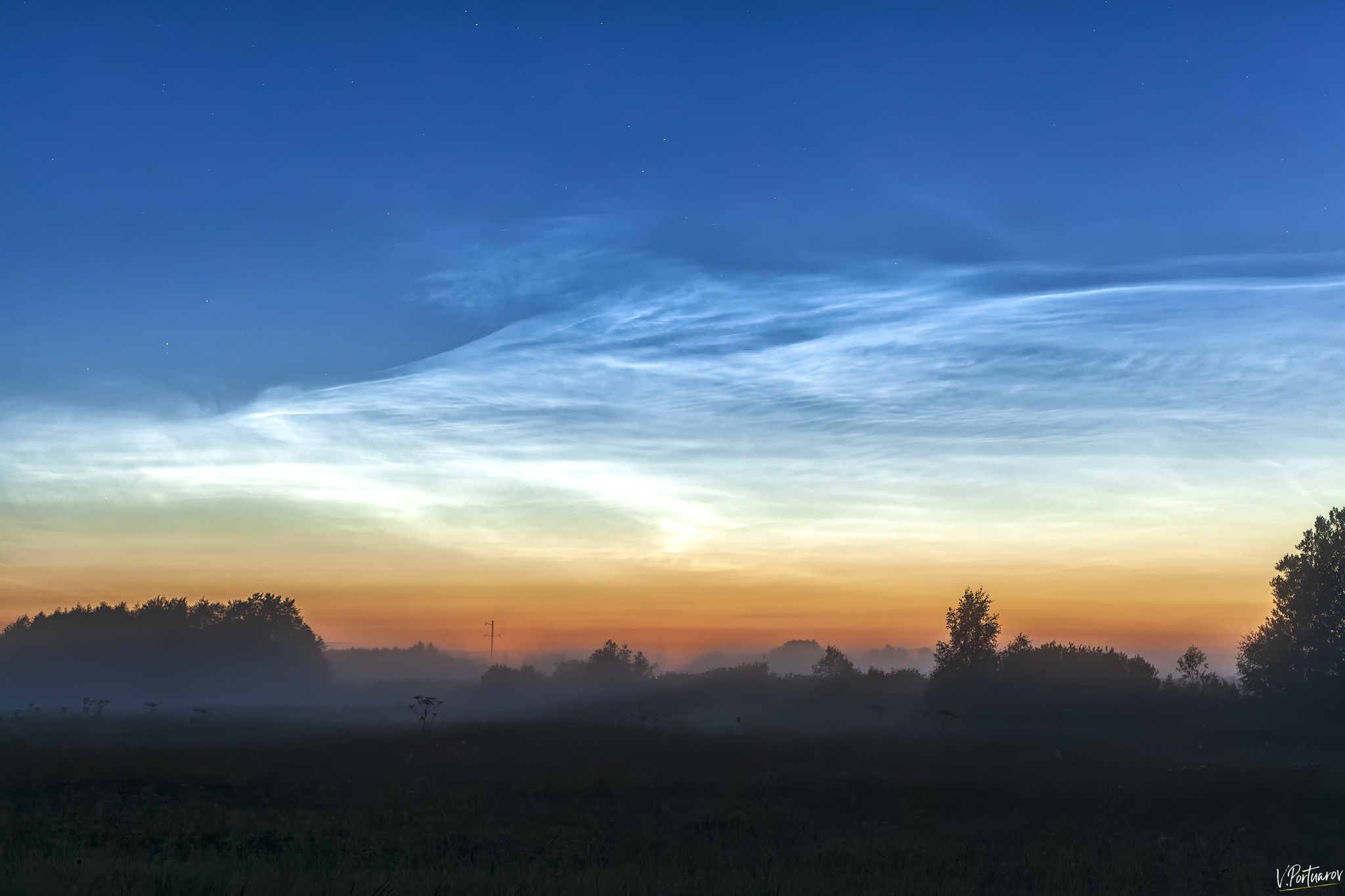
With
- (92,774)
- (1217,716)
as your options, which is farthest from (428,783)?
(1217,716)

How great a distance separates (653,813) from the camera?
24.3m

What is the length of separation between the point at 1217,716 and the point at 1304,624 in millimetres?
13908

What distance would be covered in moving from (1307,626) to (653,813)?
199 feet

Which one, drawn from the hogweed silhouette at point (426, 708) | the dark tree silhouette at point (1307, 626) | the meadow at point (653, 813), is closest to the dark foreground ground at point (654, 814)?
the meadow at point (653, 813)

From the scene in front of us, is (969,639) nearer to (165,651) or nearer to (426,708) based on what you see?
(426,708)

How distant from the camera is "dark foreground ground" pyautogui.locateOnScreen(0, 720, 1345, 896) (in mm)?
11070

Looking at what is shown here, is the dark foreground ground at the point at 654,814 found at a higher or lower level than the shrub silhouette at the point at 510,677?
higher

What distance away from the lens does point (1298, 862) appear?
1681 cm

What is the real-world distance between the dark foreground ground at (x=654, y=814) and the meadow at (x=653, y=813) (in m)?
0.12

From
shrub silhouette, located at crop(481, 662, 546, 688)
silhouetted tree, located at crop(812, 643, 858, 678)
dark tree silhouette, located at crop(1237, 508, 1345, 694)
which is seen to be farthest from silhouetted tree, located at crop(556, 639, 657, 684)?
dark tree silhouette, located at crop(1237, 508, 1345, 694)

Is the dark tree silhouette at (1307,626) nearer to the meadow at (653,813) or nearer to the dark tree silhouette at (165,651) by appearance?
the meadow at (653,813)

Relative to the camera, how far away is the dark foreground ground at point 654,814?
11.1 metres

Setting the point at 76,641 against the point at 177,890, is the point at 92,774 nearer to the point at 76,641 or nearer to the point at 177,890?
the point at 177,890

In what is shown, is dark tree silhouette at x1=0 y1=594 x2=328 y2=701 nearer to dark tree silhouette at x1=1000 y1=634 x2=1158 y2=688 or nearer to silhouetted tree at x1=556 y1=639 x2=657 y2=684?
silhouetted tree at x1=556 y1=639 x2=657 y2=684
